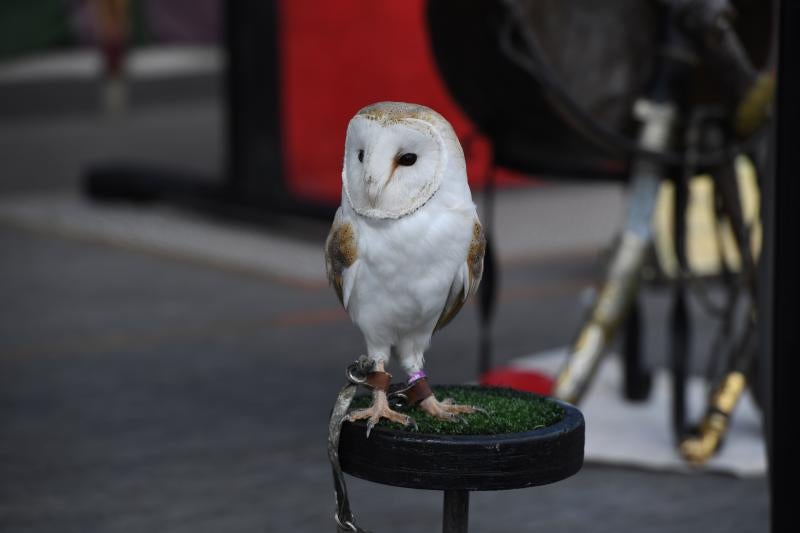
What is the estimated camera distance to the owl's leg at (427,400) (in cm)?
316

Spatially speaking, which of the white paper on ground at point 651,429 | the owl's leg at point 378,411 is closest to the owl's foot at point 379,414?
the owl's leg at point 378,411

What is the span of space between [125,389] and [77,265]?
2683 mm

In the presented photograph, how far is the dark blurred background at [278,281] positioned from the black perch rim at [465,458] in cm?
198

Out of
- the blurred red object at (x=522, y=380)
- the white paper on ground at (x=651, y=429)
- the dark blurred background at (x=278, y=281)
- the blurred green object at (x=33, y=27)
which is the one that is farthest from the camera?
the blurred green object at (x=33, y=27)

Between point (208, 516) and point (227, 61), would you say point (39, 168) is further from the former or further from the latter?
point (208, 516)

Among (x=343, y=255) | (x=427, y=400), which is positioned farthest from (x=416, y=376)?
(x=343, y=255)

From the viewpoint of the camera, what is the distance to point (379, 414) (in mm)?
3113

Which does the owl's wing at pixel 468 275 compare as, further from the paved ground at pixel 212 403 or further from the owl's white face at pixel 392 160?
the paved ground at pixel 212 403

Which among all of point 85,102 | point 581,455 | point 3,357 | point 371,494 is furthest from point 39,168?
point 581,455

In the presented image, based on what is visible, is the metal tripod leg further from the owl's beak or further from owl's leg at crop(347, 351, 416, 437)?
the owl's beak

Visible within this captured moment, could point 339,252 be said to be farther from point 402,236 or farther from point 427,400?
point 427,400

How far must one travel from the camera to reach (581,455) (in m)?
3.16

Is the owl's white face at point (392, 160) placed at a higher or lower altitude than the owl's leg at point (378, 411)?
higher

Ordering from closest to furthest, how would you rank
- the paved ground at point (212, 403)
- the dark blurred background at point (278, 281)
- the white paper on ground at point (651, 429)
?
the paved ground at point (212, 403), the dark blurred background at point (278, 281), the white paper on ground at point (651, 429)
